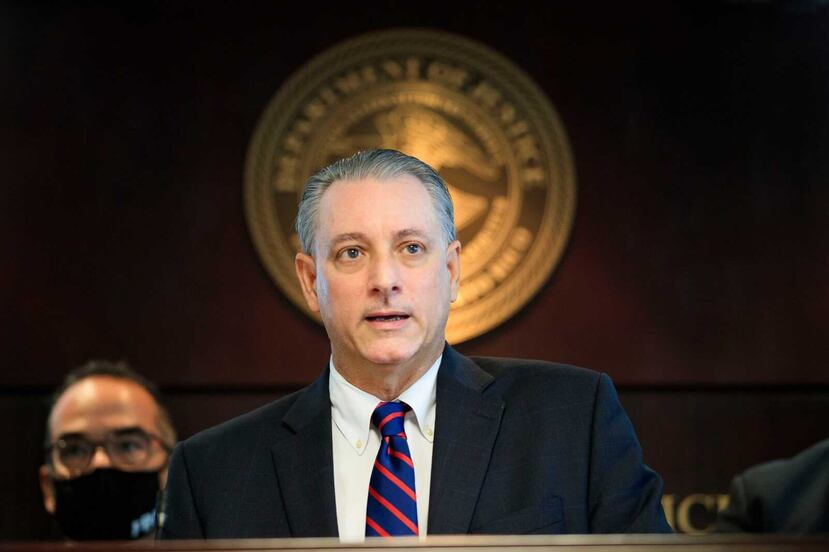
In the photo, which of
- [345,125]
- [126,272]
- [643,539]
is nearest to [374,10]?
[345,125]

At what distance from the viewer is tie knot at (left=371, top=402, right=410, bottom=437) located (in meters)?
1.87

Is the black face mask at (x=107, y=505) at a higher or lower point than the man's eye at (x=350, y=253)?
lower

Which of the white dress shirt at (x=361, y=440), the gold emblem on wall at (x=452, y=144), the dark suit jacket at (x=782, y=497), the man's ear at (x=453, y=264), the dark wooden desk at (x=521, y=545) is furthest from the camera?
the gold emblem on wall at (x=452, y=144)

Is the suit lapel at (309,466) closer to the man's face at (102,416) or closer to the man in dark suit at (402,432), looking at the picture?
the man in dark suit at (402,432)

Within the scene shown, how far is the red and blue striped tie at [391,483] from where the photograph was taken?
178 centimetres

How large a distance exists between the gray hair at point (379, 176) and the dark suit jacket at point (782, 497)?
4.85 feet

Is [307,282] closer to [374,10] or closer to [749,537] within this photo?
[749,537]

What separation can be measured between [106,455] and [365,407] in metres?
1.68

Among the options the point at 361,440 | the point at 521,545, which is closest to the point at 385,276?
the point at 361,440

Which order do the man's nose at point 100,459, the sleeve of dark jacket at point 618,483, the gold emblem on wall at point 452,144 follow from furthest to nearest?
the gold emblem on wall at point 452,144 < the man's nose at point 100,459 < the sleeve of dark jacket at point 618,483

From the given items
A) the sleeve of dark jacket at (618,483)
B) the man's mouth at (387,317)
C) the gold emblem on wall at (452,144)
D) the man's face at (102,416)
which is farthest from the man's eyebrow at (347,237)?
the gold emblem on wall at (452,144)

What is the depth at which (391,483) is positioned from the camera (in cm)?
182

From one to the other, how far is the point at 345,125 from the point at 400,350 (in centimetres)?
258

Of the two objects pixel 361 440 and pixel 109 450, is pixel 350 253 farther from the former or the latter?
pixel 109 450
